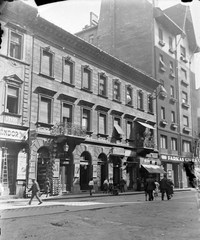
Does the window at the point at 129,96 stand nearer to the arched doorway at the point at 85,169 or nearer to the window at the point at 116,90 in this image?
the window at the point at 116,90

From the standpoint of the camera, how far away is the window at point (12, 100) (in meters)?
19.1

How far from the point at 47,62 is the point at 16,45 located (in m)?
3.11

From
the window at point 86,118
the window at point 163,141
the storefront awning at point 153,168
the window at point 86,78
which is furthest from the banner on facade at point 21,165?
the window at point 163,141

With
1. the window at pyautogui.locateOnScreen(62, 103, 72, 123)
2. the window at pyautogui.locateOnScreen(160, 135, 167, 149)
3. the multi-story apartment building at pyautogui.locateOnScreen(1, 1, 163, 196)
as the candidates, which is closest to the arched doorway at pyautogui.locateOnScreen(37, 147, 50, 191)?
the multi-story apartment building at pyautogui.locateOnScreen(1, 1, 163, 196)

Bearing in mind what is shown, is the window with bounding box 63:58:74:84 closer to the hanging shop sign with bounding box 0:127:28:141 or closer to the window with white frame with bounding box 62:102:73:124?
the window with white frame with bounding box 62:102:73:124

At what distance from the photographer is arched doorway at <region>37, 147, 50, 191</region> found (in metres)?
20.4

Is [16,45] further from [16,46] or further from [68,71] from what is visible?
[68,71]

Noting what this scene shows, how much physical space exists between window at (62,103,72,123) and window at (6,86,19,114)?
430cm

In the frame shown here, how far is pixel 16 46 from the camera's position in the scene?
19656 millimetres

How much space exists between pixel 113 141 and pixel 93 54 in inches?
311

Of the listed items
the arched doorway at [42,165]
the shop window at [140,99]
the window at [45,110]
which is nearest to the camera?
the arched doorway at [42,165]

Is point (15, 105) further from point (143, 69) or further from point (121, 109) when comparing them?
point (143, 69)

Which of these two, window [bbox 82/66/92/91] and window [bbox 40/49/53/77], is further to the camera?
window [bbox 82/66/92/91]

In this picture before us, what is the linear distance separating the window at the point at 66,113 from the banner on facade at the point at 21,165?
4850 mm
